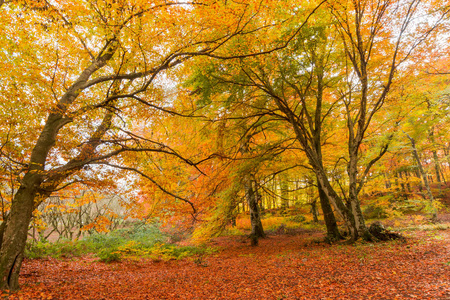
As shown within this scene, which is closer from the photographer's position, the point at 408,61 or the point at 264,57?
the point at 264,57

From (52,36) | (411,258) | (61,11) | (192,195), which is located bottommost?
(411,258)

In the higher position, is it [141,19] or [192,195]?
[141,19]

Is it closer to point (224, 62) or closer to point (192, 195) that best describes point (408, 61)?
point (224, 62)

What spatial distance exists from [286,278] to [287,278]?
0.02 metres

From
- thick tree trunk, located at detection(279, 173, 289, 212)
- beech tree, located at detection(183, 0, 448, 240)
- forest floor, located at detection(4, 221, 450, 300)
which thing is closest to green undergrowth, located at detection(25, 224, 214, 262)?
forest floor, located at detection(4, 221, 450, 300)

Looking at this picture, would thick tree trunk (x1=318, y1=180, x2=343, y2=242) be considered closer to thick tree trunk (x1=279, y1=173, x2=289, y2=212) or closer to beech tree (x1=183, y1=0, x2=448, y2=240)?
beech tree (x1=183, y1=0, x2=448, y2=240)

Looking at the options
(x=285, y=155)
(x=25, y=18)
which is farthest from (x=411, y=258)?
(x=25, y=18)

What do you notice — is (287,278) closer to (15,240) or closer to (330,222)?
(330,222)

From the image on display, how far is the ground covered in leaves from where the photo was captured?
135 inches

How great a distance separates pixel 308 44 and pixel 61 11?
644cm

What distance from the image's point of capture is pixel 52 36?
5020 millimetres

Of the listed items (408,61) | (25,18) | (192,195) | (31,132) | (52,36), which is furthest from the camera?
(192,195)

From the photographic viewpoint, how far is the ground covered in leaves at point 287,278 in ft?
11.3

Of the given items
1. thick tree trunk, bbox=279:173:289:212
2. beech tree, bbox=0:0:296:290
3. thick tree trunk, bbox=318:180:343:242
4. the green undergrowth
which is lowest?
the green undergrowth
